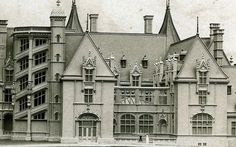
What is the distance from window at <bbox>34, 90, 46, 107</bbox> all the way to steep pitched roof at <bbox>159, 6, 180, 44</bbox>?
1795 cm

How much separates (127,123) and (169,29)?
55.5ft

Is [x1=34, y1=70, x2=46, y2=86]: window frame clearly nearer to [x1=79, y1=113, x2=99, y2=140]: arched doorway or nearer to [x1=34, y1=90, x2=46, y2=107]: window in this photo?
[x1=34, y1=90, x2=46, y2=107]: window

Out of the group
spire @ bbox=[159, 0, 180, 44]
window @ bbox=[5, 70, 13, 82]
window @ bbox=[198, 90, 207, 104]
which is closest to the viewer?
window @ bbox=[198, 90, 207, 104]

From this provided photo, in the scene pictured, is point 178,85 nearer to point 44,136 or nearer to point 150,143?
point 150,143

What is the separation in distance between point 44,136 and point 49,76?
6.51 meters

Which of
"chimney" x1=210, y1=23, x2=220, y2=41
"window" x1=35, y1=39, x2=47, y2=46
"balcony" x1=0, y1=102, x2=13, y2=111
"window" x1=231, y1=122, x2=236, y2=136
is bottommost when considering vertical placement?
"window" x1=231, y1=122, x2=236, y2=136

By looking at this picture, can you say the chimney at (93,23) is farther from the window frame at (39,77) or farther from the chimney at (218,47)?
the chimney at (218,47)

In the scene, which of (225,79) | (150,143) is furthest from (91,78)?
(225,79)

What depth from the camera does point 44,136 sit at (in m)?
76.9

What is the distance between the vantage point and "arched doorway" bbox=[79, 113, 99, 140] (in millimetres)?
75125

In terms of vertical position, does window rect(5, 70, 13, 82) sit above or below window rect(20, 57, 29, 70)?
below

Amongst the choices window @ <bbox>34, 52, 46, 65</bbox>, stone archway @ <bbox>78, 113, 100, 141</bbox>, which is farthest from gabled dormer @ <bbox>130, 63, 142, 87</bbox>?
window @ <bbox>34, 52, 46, 65</bbox>

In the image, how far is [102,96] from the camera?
75562 millimetres

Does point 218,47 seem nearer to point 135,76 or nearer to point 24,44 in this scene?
point 135,76
